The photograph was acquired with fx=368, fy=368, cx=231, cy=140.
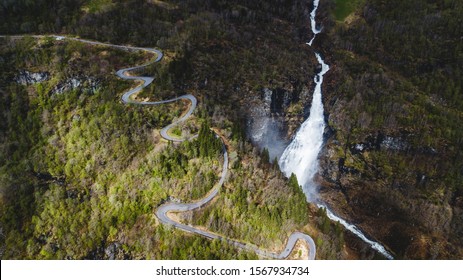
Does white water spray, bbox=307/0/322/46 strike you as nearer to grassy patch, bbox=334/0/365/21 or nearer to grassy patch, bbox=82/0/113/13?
grassy patch, bbox=334/0/365/21

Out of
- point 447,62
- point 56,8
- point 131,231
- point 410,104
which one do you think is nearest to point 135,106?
point 131,231

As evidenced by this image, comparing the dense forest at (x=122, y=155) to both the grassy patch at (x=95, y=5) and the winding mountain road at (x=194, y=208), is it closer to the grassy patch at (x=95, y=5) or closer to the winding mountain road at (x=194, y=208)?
the winding mountain road at (x=194, y=208)

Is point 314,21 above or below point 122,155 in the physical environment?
above

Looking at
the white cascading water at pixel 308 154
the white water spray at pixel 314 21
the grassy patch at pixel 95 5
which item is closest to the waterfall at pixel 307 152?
the white cascading water at pixel 308 154

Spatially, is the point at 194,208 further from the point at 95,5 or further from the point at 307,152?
the point at 95,5

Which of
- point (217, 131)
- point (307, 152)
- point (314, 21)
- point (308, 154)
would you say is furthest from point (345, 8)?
point (217, 131)

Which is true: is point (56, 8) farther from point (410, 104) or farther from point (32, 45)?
point (410, 104)

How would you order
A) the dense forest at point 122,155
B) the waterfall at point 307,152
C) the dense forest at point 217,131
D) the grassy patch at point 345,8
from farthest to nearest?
the grassy patch at point 345,8 → the waterfall at point 307,152 → the dense forest at point 217,131 → the dense forest at point 122,155

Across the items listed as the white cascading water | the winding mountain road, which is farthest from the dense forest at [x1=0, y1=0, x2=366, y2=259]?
the white cascading water
